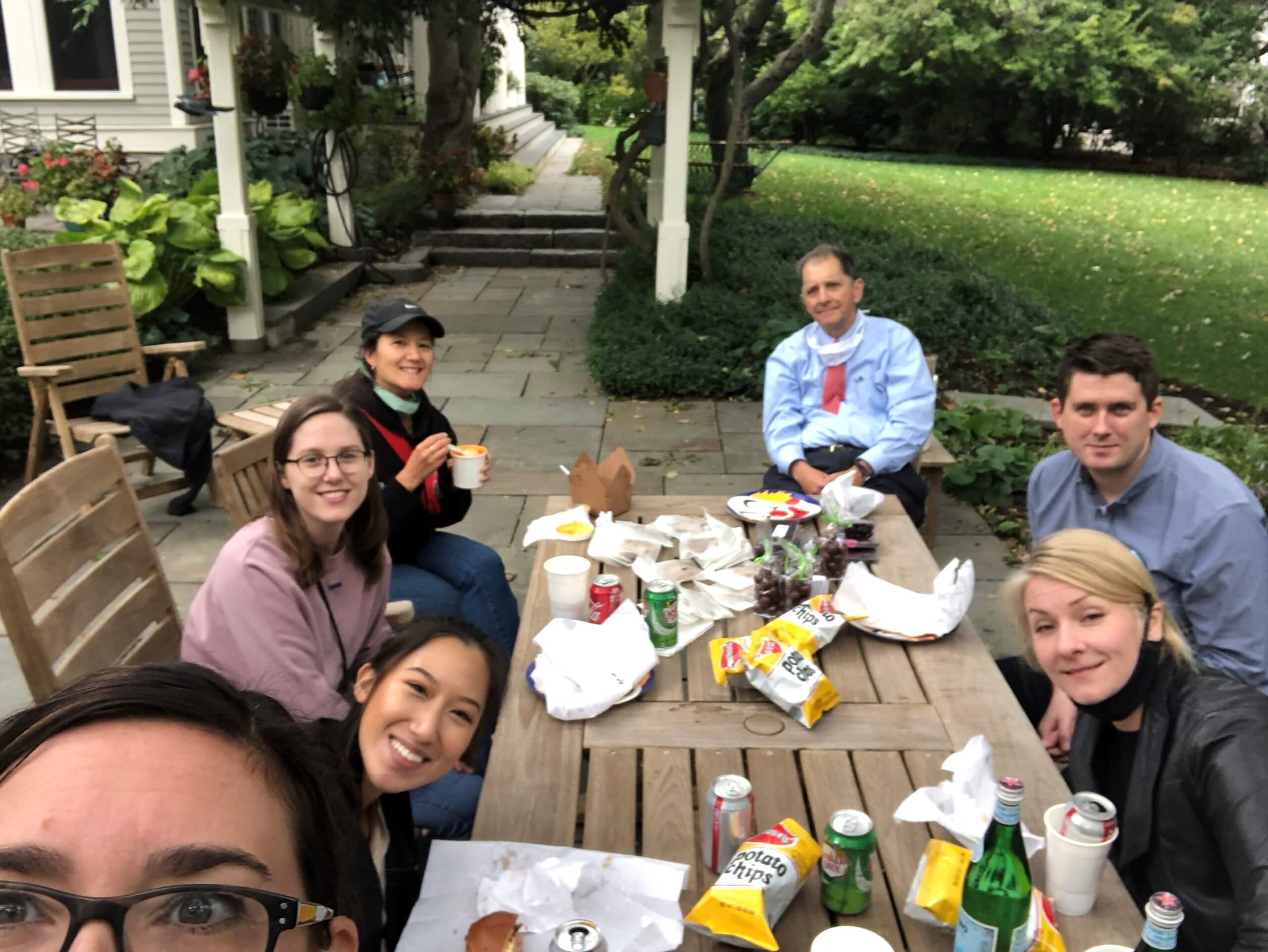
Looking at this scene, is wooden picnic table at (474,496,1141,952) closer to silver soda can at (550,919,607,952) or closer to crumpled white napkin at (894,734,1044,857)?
crumpled white napkin at (894,734,1044,857)

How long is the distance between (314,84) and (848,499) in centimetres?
746

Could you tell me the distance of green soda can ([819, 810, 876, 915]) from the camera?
1.46m

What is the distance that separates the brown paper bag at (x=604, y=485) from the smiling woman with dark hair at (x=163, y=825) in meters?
2.15

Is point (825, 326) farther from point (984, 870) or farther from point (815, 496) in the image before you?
point (984, 870)

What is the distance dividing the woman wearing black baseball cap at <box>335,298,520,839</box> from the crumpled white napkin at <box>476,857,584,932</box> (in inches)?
55.7

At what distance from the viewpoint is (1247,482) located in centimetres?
462

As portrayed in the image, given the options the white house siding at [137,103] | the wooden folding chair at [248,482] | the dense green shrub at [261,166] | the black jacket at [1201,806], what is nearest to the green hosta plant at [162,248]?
the dense green shrub at [261,166]

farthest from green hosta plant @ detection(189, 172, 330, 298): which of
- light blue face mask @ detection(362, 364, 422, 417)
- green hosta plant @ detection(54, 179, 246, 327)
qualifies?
light blue face mask @ detection(362, 364, 422, 417)

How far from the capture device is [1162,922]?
1.17 metres

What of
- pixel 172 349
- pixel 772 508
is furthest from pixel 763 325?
pixel 772 508

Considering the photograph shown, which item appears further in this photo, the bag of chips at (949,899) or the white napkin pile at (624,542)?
the white napkin pile at (624,542)

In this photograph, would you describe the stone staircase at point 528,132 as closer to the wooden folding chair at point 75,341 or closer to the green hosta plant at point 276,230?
the green hosta plant at point 276,230

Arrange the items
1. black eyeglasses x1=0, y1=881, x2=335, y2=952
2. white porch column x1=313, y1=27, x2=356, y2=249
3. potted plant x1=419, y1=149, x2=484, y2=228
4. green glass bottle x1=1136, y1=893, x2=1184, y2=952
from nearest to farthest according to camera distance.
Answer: black eyeglasses x1=0, y1=881, x2=335, y2=952 < green glass bottle x1=1136, y1=893, x2=1184, y2=952 < white porch column x1=313, y1=27, x2=356, y2=249 < potted plant x1=419, y1=149, x2=484, y2=228

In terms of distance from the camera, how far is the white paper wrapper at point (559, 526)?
113 inches
